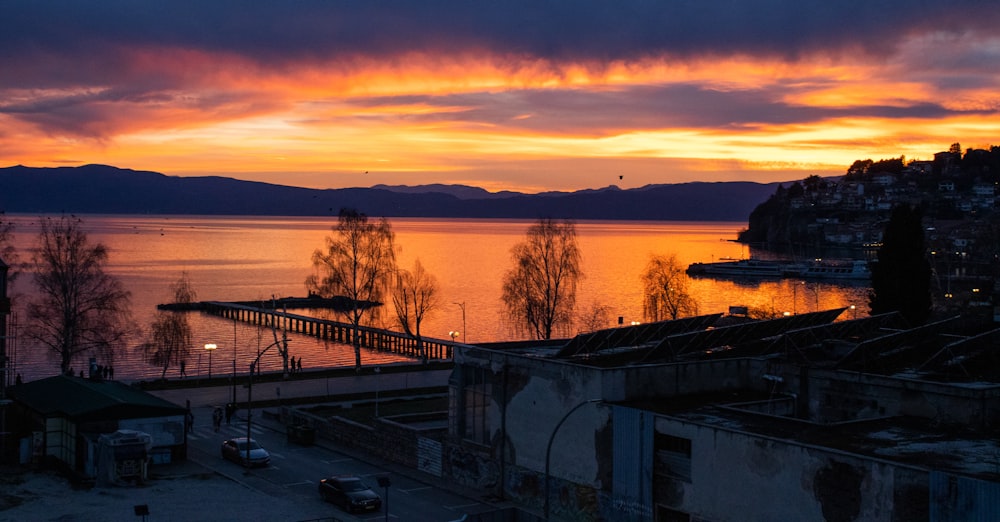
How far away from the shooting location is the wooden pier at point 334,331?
95.9 meters

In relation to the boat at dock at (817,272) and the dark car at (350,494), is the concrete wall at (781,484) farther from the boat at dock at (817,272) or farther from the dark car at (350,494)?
the boat at dock at (817,272)

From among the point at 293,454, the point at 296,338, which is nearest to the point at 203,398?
the point at 293,454

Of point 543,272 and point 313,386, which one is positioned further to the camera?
point 543,272

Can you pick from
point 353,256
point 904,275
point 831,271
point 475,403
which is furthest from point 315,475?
point 831,271

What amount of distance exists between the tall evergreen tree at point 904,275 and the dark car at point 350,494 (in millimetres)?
38041

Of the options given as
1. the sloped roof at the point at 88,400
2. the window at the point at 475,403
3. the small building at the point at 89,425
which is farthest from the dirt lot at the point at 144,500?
the window at the point at 475,403

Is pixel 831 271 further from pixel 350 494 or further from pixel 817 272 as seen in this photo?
pixel 350 494

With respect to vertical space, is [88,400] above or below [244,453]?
above

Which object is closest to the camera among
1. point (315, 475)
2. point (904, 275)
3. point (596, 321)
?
point (315, 475)

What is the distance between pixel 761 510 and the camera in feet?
81.9

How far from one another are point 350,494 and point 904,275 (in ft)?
132

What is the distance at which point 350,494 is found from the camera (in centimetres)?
3244

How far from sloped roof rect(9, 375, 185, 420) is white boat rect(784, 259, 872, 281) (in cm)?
16596

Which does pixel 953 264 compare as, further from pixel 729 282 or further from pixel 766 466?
pixel 766 466
